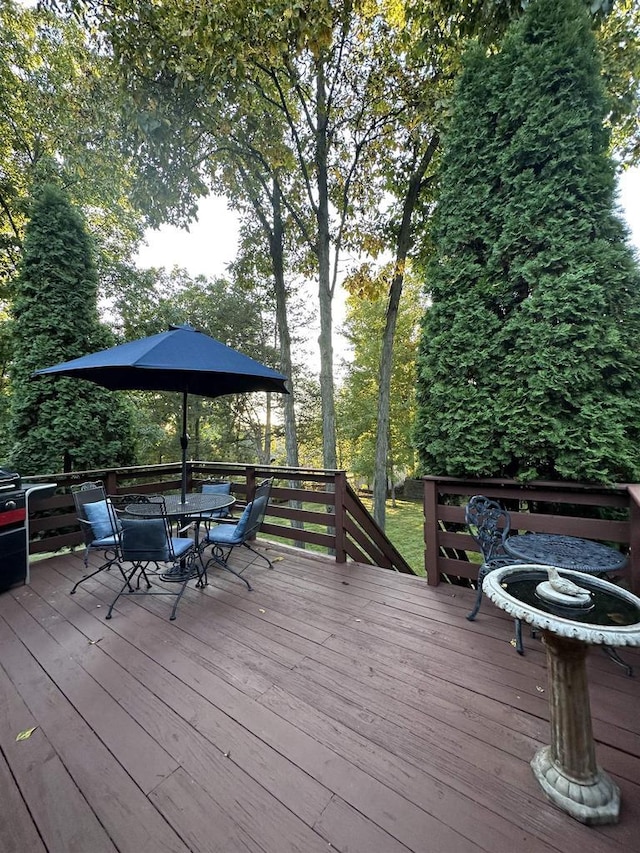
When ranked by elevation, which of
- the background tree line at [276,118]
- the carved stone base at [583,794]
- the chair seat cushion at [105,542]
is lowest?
the carved stone base at [583,794]

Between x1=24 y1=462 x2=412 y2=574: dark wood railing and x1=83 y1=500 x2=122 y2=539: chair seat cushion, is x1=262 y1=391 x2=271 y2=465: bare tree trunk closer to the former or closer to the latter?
x1=24 y1=462 x2=412 y2=574: dark wood railing

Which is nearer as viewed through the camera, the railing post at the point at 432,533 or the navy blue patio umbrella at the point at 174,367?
the navy blue patio umbrella at the point at 174,367

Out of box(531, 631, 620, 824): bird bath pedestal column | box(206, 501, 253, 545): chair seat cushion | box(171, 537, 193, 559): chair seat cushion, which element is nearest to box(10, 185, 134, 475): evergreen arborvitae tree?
box(171, 537, 193, 559): chair seat cushion

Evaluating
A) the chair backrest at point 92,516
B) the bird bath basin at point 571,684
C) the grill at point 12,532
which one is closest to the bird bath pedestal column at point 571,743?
the bird bath basin at point 571,684

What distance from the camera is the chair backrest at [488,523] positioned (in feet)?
8.28

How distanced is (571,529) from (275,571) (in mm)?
2680

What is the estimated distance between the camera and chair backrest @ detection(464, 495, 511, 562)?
2523 millimetres

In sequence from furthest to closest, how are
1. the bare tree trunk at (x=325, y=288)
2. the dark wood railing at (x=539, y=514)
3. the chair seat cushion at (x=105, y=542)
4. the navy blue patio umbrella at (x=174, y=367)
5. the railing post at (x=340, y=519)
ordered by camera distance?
the bare tree trunk at (x=325, y=288) < the railing post at (x=340, y=519) < the chair seat cushion at (x=105, y=542) < the navy blue patio umbrella at (x=174, y=367) < the dark wood railing at (x=539, y=514)

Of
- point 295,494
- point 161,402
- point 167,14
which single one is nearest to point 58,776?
point 295,494

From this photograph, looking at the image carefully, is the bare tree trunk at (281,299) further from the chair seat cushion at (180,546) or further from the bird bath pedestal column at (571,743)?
the bird bath pedestal column at (571,743)

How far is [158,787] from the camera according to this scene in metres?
1.38

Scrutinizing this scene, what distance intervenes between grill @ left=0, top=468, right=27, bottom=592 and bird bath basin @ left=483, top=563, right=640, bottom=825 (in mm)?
3862

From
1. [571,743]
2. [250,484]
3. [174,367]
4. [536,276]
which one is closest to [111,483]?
[250,484]

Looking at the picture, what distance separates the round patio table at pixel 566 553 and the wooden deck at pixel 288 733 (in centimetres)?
63
